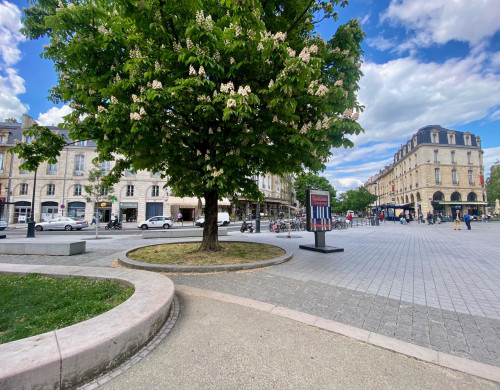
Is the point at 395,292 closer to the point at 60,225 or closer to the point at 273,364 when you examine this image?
the point at 273,364

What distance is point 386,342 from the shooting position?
2949 millimetres

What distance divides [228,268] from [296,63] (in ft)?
16.2

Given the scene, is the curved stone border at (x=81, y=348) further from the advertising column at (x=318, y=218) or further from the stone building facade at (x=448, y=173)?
the stone building facade at (x=448, y=173)

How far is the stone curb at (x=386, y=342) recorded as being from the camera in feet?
→ 8.05

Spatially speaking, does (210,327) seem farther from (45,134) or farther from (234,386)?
(45,134)

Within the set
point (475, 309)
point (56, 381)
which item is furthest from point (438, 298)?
point (56, 381)

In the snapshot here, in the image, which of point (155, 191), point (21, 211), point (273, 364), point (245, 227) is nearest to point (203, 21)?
point (273, 364)

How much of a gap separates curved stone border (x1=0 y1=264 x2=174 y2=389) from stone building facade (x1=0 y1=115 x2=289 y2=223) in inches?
1310

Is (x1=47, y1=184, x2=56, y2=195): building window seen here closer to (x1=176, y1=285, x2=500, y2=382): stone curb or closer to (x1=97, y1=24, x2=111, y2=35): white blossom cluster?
(x1=97, y1=24, x2=111, y2=35): white blossom cluster

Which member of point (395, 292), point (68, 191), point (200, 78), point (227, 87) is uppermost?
point (68, 191)

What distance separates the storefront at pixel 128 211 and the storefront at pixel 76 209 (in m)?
5.67

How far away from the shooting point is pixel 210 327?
3.31 meters

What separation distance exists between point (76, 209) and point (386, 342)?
44162 millimetres

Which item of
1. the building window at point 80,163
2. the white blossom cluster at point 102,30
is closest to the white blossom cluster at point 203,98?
the white blossom cluster at point 102,30
